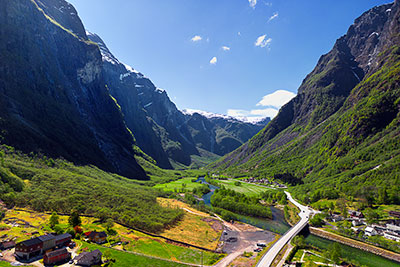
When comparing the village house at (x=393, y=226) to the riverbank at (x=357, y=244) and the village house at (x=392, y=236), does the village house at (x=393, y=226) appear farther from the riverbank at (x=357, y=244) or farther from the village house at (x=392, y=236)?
the riverbank at (x=357, y=244)

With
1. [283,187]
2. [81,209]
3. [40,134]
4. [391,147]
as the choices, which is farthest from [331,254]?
[40,134]

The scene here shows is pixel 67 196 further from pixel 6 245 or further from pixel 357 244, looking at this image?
pixel 357 244

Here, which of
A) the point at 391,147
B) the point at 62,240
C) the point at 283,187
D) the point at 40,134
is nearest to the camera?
the point at 62,240

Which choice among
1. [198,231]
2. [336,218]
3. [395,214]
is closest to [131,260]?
[198,231]

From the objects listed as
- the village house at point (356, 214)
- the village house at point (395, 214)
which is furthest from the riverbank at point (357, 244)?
the village house at point (395, 214)

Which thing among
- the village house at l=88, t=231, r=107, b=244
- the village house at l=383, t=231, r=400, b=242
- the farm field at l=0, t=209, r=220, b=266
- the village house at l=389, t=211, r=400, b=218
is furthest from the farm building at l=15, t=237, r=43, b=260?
the village house at l=389, t=211, r=400, b=218

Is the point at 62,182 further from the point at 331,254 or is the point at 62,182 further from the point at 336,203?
the point at 336,203
